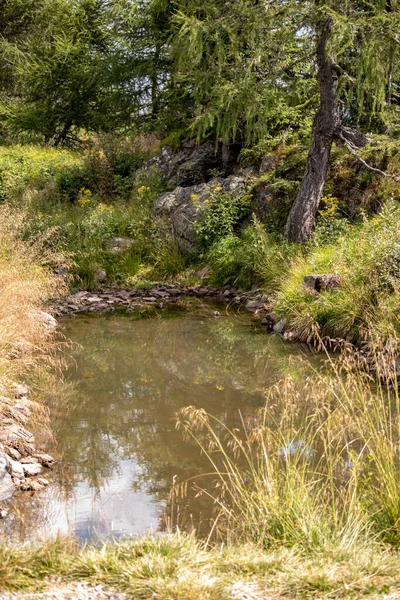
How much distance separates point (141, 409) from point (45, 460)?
67.1 inches

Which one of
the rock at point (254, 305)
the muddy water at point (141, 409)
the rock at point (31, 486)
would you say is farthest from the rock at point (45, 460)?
the rock at point (254, 305)

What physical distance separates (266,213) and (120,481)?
1050cm

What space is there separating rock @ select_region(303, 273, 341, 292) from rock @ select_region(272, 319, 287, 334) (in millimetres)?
739

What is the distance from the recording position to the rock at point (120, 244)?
1569 cm

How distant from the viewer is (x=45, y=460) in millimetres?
5809

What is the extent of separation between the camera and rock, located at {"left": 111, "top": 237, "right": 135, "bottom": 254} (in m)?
→ 15.7

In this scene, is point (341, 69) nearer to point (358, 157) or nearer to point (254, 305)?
point (358, 157)

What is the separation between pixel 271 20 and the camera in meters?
12.1

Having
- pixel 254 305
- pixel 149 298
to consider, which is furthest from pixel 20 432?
pixel 149 298

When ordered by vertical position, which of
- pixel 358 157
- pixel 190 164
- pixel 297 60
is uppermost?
pixel 297 60

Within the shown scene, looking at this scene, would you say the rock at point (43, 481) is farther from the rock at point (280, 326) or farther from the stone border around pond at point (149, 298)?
the stone border around pond at point (149, 298)

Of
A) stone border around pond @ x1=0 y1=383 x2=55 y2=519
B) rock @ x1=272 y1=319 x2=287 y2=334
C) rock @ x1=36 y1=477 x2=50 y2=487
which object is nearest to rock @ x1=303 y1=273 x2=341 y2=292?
rock @ x1=272 y1=319 x2=287 y2=334

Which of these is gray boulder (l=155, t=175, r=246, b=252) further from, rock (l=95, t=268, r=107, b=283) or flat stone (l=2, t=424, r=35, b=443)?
flat stone (l=2, t=424, r=35, b=443)

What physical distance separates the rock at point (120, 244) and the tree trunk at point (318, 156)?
412 cm
